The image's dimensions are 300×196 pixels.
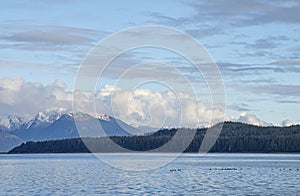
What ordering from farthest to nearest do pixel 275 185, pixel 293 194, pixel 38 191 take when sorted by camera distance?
pixel 275 185 < pixel 38 191 < pixel 293 194

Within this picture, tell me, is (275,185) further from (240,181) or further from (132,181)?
(132,181)

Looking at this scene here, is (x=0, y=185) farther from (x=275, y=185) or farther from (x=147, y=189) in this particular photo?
(x=275, y=185)

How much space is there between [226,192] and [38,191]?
21.0m

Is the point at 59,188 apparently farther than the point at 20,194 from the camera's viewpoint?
Yes

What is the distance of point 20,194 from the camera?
66062 mm

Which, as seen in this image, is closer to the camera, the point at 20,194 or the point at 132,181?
the point at 20,194

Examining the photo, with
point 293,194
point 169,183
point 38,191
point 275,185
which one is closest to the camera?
point 293,194

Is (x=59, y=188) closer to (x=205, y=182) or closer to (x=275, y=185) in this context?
(x=205, y=182)

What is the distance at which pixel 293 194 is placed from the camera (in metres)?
63.0

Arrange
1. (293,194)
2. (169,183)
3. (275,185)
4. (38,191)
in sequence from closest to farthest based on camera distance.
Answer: (293,194) < (38,191) < (275,185) < (169,183)

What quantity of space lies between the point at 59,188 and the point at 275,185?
25817 millimetres

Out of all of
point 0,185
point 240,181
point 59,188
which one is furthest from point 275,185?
point 0,185

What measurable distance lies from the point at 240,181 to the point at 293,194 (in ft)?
60.7

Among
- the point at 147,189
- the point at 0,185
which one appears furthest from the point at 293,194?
the point at 0,185
